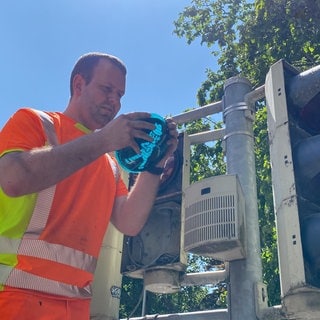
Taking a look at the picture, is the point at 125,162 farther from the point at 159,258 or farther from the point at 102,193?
the point at 159,258

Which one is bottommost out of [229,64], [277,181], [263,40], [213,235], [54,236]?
[54,236]

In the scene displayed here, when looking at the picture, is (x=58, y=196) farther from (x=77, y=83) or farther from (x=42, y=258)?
(x=77, y=83)

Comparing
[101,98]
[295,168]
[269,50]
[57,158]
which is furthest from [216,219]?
[269,50]

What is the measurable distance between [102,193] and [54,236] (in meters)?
0.45

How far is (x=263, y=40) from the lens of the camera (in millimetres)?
10219

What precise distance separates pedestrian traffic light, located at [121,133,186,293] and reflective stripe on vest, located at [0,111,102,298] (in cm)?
119

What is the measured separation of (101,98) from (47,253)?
2.97 feet

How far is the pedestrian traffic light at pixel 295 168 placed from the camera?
2.55m

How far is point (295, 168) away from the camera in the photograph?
2807 millimetres

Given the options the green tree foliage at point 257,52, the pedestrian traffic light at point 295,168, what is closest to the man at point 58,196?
the pedestrian traffic light at point 295,168

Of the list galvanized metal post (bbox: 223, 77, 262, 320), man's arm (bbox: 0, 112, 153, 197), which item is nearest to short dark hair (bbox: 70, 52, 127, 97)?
man's arm (bbox: 0, 112, 153, 197)

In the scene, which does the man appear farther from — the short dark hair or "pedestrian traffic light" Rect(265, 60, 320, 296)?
"pedestrian traffic light" Rect(265, 60, 320, 296)

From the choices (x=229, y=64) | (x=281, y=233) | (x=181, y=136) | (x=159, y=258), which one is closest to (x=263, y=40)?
(x=229, y=64)

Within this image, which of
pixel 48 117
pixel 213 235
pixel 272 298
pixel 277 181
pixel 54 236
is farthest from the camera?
pixel 272 298
